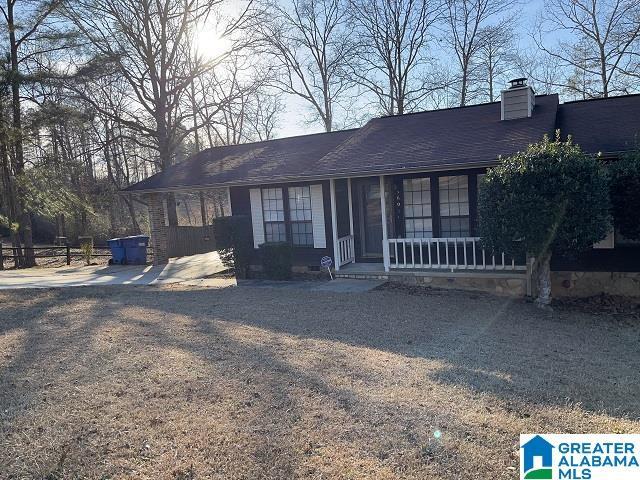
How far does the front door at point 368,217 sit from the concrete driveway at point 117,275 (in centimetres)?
459

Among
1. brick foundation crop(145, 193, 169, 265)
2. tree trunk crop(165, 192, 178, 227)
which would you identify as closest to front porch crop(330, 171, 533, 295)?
brick foundation crop(145, 193, 169, 265)

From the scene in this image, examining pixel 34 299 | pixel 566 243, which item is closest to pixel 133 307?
pixel 34 299

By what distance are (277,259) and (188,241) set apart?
33.2ft

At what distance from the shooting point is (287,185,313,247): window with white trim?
476 inches

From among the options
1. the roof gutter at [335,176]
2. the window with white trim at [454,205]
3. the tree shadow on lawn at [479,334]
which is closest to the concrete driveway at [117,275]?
the roof gutter at [335,176]

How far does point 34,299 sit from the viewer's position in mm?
9828

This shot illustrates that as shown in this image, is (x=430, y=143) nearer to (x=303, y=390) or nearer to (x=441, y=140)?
(x=441, y=140)

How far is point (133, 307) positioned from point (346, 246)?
5.17 meters

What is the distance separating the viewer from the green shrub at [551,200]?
7359 millimetres

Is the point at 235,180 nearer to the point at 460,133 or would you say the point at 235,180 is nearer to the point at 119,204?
the point at 460,133

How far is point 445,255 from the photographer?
10500mm

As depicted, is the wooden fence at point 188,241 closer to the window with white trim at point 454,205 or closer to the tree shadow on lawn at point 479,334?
the tree shadow on lawn at point 479,334

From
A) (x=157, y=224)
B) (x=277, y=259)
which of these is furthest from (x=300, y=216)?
(x=157, y=224)

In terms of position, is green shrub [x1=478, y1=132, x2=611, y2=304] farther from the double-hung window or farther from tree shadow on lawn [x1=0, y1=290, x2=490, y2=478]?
tree shadow on lawn [x1=0, y1=290, x2=490, y2=478]
